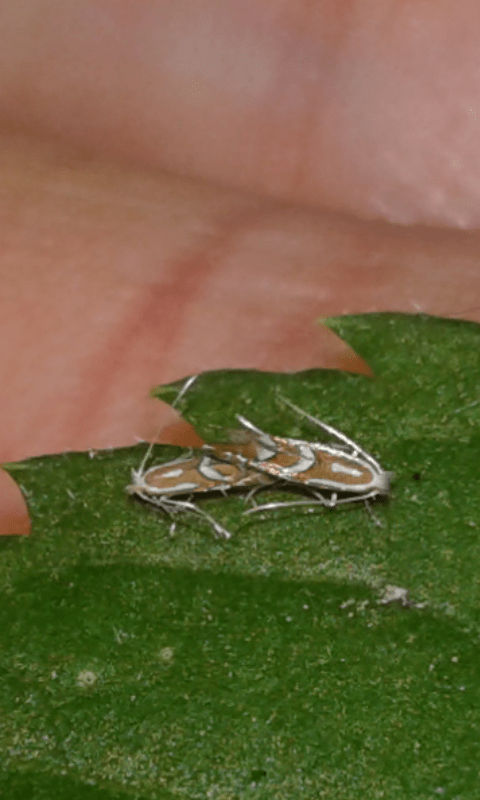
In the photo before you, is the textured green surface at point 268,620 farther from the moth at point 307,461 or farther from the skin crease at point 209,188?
the skin crease at point 209,188

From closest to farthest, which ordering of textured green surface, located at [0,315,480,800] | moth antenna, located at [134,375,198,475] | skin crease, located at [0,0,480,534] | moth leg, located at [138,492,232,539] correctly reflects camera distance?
textured green surface, located at [0,315,480,800] → moth leg, located at [138,492,232,539] → moth antenna, located at [134,375,198,475] → skin crease, located at [0,0,480,534]

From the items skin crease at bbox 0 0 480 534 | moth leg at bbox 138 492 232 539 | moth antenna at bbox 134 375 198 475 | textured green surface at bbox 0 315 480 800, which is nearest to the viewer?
textured green surface at bbox 0 315 480 800

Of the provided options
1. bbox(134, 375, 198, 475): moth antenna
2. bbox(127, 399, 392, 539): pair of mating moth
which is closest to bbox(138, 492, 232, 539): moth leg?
bbox(127, 399, 392, 539): pair of mating moth

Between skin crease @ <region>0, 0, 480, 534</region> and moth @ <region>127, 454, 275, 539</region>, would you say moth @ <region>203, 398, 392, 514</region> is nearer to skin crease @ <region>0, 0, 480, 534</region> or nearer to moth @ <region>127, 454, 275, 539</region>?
moth @ <region>127, 454, 275, 539</region>

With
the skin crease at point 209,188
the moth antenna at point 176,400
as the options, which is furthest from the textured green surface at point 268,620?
the skin crease at point 209,188

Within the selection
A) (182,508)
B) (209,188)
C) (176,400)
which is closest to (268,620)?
(182,508)

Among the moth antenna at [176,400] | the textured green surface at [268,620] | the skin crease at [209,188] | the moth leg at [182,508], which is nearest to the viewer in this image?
the textured green surface at [268,620]

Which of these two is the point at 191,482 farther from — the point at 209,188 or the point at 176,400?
the point at 209,188
